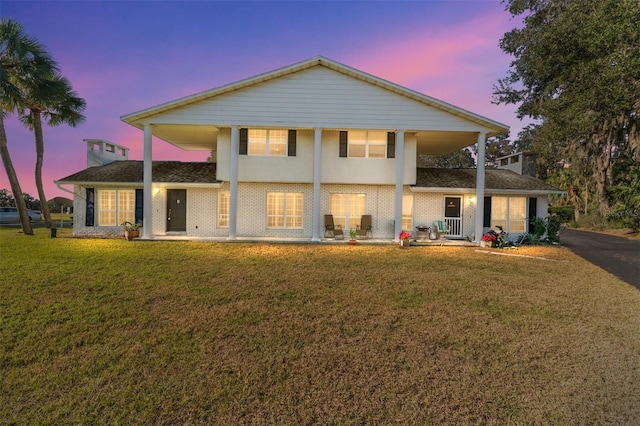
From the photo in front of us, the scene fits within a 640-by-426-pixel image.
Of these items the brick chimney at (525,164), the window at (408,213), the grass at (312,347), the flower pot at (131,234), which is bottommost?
the grass at (312,347)

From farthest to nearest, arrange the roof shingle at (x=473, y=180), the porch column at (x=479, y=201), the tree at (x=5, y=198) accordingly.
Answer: the tree at (x=5, y=198) → the roof shingle at (x=473, y=180) → the porch column at (x=479, y=201)

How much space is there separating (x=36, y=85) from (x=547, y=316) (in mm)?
22442

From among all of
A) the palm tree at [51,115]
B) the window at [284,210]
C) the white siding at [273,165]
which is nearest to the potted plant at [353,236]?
the window at [284,210]

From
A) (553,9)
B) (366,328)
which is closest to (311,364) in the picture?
(366,328)

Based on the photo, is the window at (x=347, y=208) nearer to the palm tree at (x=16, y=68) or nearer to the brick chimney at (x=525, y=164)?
the brick chimney at (x=525, y=164)

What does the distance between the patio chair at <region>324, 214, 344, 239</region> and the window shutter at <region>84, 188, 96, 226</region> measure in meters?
11.5

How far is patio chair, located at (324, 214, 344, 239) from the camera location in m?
14.6

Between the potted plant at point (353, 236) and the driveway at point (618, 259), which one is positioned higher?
the potted plant at point (353, 236)

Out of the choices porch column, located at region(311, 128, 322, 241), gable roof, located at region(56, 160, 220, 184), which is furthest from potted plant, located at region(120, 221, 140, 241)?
porch column, located at region(311, 128, 322, 241)

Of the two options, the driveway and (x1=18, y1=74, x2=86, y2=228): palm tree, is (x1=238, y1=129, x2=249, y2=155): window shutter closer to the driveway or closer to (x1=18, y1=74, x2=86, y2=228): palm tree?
(x1=18, y1=74, x2=86, y2=228): palm tree

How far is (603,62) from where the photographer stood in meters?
14.2

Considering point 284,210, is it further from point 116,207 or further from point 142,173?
point 116,207

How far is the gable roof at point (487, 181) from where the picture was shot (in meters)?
15.0

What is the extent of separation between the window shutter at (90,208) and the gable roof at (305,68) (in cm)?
439
